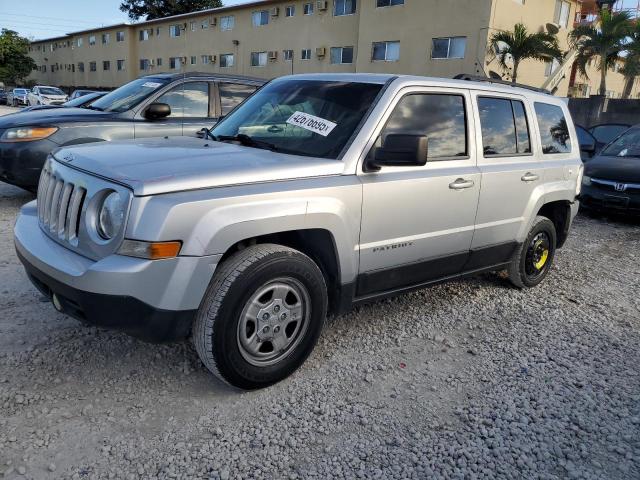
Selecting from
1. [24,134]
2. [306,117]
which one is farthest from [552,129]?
[24,134]

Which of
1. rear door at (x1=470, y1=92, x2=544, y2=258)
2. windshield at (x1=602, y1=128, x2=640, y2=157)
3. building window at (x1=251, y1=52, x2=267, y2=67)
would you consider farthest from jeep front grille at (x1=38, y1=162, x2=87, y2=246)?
building window at (x1=251, y1=52, x2=267, y2=67)

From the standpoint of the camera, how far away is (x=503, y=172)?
418cm

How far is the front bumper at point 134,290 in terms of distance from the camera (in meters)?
2.51

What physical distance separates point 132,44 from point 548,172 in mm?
46407

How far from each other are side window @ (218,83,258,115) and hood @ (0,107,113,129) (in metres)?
1.49

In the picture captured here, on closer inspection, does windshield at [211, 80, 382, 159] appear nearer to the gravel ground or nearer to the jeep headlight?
the jeep headlight

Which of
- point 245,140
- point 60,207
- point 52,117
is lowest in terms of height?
point 60,207

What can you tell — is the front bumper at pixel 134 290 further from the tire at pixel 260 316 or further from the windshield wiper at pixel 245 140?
the windshield wiper at pixel 245 140

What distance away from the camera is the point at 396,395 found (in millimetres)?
3088

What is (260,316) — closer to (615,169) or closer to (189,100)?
(189,100)

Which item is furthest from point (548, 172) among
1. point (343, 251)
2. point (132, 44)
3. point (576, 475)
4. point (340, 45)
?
point (132, 44)

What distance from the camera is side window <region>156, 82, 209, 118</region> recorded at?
6.79m

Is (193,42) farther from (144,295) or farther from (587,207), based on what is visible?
(144,295)

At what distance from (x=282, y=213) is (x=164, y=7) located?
5763 cm
